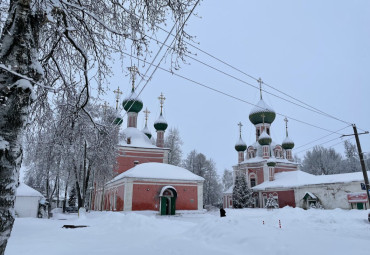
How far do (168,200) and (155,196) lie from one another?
1502 mm

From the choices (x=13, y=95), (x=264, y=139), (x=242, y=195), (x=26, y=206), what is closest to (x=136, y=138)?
(x=26, y=206)

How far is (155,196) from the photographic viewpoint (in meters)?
25.5

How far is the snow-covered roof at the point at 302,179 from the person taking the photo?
31.1 meters

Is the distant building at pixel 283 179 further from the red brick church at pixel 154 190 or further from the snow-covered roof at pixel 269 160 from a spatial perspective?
the red brick church at pixel 154 190

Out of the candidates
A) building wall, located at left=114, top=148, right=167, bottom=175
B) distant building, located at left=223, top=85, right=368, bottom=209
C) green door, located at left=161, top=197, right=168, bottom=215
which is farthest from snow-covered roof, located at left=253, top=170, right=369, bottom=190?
green door, located at left=161, top=197, right=168, bottom=215

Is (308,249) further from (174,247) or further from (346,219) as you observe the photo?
(346,219)

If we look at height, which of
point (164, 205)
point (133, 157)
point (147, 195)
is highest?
point (133, 157)

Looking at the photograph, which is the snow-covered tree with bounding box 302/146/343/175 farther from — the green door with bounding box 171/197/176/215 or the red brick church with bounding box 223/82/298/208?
the green door with bounding box 171/197/176/215

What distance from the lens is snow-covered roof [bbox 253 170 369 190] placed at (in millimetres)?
31083

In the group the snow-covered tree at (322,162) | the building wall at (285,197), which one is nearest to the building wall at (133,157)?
the building wall at (285,197)

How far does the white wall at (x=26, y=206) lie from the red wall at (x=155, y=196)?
9736 millimetres

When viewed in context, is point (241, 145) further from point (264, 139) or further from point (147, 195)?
point (147, 195)

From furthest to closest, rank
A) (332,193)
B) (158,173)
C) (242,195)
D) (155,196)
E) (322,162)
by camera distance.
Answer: (322,162), (242,195), (332,193), (158,173), (155,196)

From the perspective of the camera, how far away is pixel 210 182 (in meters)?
51.7
